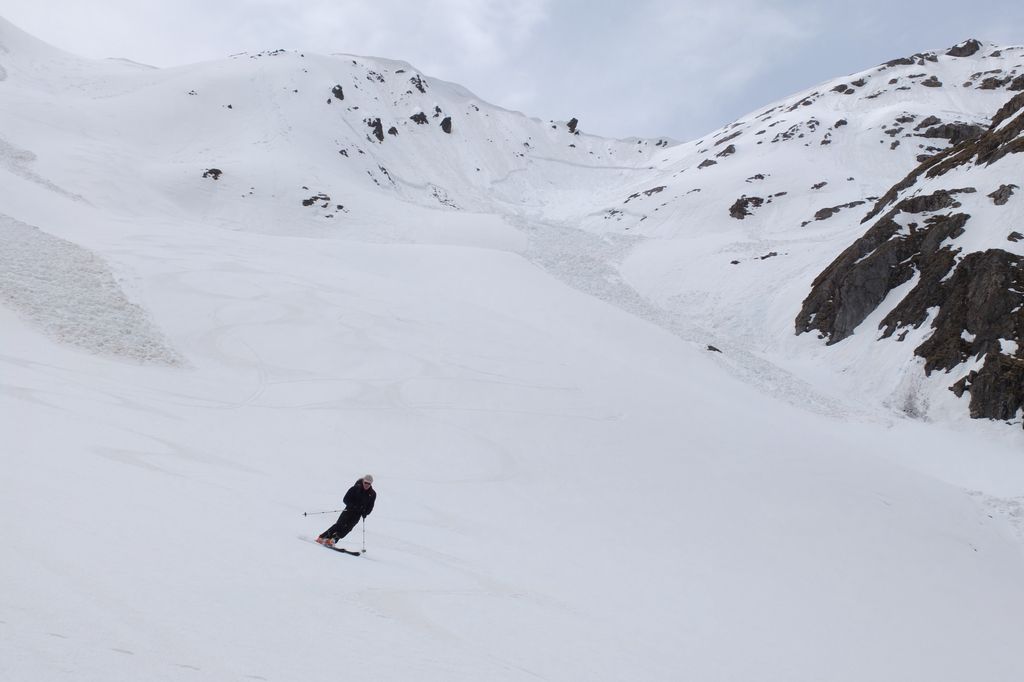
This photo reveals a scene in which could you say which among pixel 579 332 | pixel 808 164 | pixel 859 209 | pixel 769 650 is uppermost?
pixel 808 164

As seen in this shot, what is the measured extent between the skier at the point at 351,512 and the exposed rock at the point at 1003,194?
37.5 meters

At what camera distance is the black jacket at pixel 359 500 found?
8578mm

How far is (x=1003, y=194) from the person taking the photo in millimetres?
31422

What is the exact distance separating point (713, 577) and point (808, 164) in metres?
67.3

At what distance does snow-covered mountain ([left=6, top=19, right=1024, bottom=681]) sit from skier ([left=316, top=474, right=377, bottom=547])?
0.49 m

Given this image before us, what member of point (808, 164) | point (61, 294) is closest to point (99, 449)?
point (61, 294)

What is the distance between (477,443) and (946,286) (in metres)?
28.2

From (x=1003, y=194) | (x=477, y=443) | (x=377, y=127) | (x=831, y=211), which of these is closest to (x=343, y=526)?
(x=477, y=443)

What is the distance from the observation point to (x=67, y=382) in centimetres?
1216

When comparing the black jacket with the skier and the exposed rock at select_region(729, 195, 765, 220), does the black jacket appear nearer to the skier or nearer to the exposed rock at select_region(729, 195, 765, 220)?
the skier

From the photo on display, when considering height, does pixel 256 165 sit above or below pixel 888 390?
above

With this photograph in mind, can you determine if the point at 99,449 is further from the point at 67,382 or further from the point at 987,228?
the point at 987,228

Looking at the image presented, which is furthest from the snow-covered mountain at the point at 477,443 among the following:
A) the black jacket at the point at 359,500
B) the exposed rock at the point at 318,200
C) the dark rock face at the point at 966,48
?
the dark rock face at the point at 966,48

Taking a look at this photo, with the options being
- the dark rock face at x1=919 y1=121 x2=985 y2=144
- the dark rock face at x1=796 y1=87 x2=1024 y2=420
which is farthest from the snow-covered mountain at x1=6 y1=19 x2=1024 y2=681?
the dark rock face at x1=919 y1=121 x2=985 y2=144
